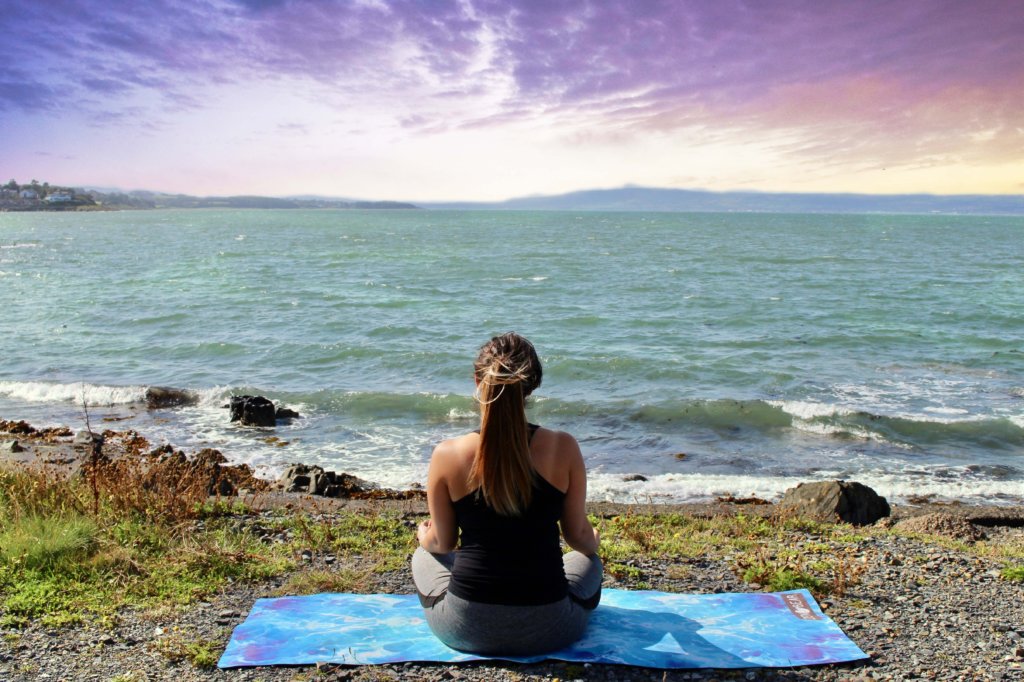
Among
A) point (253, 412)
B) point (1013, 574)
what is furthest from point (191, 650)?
point (253, 412)

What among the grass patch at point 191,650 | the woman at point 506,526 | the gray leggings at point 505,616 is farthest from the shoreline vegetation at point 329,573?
the woman at point 506,526

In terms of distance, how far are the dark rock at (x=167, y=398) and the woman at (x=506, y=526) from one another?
15089 mm

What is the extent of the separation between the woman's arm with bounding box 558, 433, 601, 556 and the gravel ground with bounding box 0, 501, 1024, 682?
777mm

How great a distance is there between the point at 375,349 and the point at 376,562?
17.6 meters

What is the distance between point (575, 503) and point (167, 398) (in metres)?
16.3

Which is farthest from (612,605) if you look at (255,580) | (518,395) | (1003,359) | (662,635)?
(1003,359)

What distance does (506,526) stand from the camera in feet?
14.2

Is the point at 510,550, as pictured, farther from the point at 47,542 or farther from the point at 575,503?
the point at 47,542

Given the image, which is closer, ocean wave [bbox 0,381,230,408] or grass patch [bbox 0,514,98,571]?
grass patch [bbox 0,514,98,571]

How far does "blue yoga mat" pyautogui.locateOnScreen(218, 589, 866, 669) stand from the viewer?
4793 mm

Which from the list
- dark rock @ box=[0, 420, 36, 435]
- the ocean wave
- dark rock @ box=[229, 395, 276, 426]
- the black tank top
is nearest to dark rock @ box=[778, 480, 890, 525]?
the black tank top

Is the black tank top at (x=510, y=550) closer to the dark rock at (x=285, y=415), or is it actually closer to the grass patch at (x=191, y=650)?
the grass patch at (x=191, y=650)

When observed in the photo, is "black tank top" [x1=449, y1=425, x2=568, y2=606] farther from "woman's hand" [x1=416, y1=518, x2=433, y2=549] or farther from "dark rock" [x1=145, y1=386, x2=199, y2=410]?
"dark rock" [x1=145, y1=386, x2=199, y2=410]

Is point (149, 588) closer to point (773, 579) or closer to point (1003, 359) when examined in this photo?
point (773, 579)
